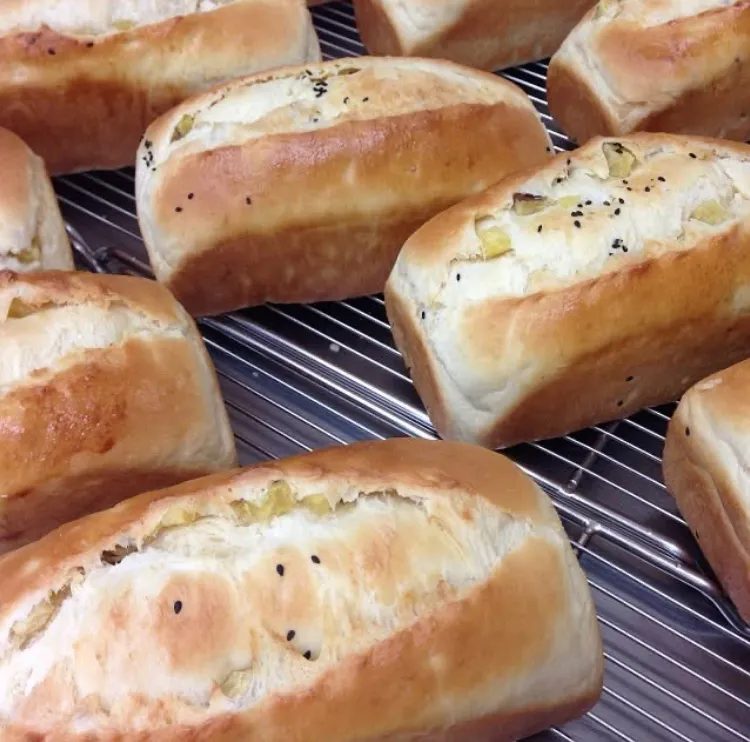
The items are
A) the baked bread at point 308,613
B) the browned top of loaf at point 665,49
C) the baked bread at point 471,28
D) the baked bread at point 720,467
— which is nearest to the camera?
the baked bread at point 308,613

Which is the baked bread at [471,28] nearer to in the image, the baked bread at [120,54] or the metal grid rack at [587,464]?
the baked bread at [120,54]

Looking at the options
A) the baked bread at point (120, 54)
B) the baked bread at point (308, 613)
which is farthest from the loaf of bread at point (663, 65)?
the baked bread at point (308, 613)

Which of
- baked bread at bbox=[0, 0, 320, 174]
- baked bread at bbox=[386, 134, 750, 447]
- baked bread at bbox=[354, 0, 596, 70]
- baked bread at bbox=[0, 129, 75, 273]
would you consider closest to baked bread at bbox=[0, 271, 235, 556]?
baked bread at bbox=[0, 129, 75, 273]

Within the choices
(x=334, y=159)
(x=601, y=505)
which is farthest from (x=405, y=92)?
(x=601, y=505)

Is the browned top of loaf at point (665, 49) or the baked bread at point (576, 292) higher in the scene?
the browned top of loaf at point (665, 49)

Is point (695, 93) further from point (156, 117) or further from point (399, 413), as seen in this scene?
point (156, 117)

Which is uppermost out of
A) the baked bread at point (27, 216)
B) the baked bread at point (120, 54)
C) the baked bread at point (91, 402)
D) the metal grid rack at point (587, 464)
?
the baked bread at point (120, 54)

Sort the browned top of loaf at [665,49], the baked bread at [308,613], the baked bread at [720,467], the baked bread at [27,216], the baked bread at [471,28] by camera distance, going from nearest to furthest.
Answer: the baked bread at [308,613] < the baked bread at [720,467] < the baked bread at [27,216] < the browned top of loaf at [665,49] < the baked bread at [471,28]

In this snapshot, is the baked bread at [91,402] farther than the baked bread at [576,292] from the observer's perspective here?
No
